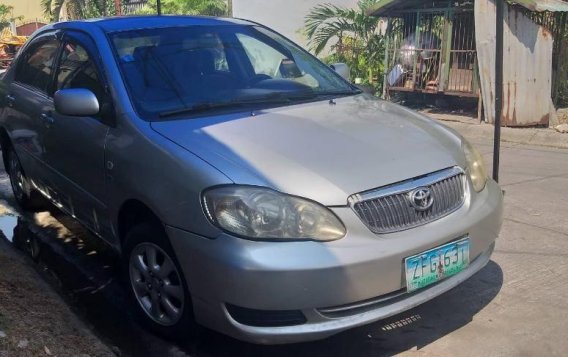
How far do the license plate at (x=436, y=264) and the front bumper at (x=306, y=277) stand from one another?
0.15 feet

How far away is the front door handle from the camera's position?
4.29 m

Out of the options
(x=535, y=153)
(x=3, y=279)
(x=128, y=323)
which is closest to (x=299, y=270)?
(x=128, y=323)

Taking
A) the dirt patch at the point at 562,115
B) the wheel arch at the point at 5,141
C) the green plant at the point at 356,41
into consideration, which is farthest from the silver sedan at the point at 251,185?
Answer: the green plant at the point at 356,41

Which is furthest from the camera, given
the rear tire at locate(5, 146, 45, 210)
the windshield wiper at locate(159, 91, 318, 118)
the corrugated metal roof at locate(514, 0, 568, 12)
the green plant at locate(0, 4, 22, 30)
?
the green plant at locate(0, 4, 22, 30)

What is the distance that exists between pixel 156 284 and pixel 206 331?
1.28ft

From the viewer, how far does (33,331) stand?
124 inches

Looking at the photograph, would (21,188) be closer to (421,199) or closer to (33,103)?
(33,103)

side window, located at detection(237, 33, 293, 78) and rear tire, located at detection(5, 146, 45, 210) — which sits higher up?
side window, located at detection(237, 33, 293, 78)

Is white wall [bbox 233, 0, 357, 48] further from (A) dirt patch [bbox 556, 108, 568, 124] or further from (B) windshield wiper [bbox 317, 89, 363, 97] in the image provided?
(B) windshield wiper [bbox 317, 89, 363, 97]

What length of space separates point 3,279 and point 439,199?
2.64 metres

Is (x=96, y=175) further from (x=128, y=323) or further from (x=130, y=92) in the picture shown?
(x=128, y=323)

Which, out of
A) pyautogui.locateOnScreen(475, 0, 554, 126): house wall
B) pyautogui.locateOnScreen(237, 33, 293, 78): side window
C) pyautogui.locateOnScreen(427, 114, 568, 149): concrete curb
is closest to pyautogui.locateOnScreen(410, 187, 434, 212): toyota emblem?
pyautogui.locateOnScreen(237, 33, 293, 78): side window

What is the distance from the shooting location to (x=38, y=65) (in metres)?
4.93

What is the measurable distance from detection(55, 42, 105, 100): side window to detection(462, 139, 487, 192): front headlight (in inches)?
83.7
